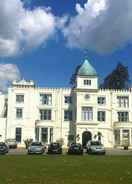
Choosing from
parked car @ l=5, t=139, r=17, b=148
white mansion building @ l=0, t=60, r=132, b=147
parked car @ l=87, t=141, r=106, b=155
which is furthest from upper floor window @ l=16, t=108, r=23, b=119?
parked car @ l=87, t=141, r=106, b=155

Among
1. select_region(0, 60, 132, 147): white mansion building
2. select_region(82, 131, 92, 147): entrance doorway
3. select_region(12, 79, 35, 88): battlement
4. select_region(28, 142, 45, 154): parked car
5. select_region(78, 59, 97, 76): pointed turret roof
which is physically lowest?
select_region(28, 142, 45, 154): parked car

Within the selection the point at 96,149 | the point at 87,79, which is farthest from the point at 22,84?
the point at 96,149

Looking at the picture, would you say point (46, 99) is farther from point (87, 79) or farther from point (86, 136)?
point (86, 136)

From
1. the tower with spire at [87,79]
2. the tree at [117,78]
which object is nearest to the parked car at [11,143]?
the tower with spire at [87,79]

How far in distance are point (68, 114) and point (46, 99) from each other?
17.1ft

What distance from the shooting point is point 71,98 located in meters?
91.1

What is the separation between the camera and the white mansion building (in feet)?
292

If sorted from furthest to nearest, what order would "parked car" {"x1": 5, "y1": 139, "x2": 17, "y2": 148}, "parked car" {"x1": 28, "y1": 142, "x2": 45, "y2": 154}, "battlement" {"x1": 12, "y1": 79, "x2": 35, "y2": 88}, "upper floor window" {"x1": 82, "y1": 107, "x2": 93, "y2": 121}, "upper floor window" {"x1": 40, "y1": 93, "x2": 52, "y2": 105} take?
"upper floor window" {"x1": 40, "y1": 93, "x2": 52, "y2": 105}, "battlement" {"x1": 12, "y1": 79, "x2": 35, "y2": 88}, "upper floor window" {"x1": 82, "y1": 107, "x2": 93, "y2": 121}, "parked car" {"x1": 5, "y1": 139, "x2": 17, "y2": 148}, "parked car" {"x1": 28, "y1": 142, "x2": 45, "y2": 154}

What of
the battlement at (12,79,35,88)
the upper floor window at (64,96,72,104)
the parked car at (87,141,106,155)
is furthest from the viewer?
the upper floor window at (64,96,72,104)

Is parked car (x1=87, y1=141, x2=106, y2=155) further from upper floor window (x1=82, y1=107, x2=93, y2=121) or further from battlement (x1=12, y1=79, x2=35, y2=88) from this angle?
battlement (x1=12, y1=79, x2=35, y2=88)

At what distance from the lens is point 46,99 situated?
298ft

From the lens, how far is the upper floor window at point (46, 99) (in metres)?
90.6

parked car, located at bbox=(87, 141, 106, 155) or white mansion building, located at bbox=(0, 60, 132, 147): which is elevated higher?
white mansion building, located at bbox=(0, 60, 132, 147)
